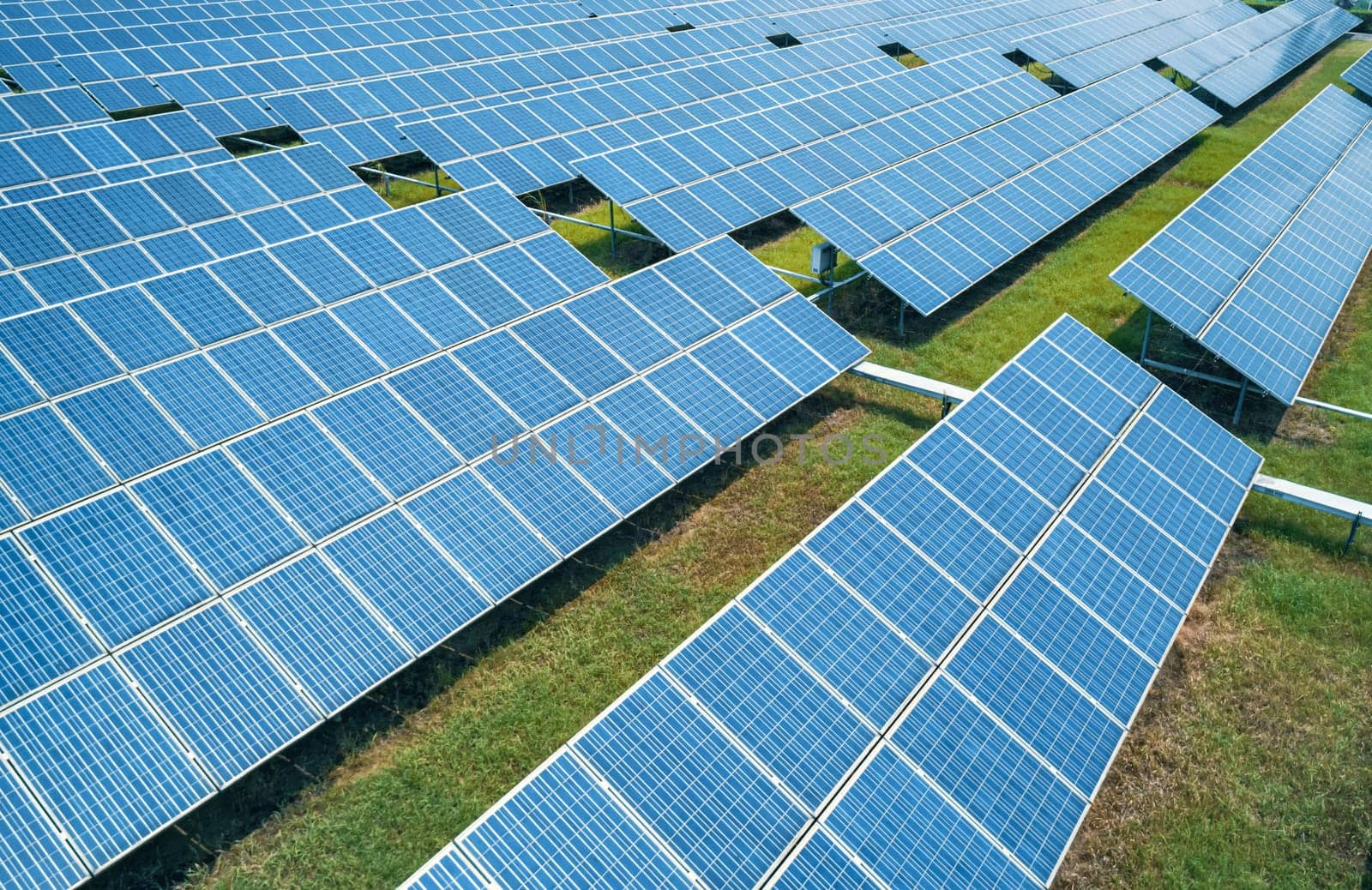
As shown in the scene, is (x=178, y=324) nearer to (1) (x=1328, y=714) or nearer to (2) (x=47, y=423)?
(2) (x=47, y=423)

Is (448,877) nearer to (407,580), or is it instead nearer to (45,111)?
(407,580)

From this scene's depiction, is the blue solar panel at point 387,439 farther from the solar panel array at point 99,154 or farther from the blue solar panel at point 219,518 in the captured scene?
the solar panel array at point 99,154

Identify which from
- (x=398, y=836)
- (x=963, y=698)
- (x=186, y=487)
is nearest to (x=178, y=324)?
(x=186, y=487)

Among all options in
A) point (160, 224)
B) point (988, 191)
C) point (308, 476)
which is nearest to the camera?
point (308, 476)

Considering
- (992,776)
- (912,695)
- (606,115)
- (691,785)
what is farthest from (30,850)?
(606,115)

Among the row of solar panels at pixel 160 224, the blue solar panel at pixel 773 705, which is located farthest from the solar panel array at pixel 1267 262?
the row of solar panels at pixel 160 224

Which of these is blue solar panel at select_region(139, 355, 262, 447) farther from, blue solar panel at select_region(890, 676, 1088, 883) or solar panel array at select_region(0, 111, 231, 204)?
solar panel array at select_region(0, 111, 231, 204)

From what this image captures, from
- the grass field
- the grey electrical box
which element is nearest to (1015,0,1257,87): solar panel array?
the grey electrical box
